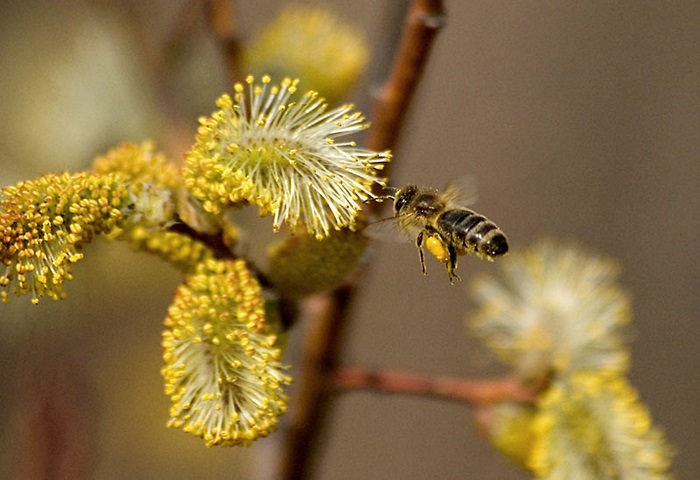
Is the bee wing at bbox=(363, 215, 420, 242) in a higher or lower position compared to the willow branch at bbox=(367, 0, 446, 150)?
lower

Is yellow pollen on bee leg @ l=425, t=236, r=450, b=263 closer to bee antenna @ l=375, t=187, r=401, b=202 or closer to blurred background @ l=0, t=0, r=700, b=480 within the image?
bee antenna @ l=375, t=187, r=401, b=202

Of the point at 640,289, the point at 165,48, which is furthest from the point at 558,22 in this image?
the point at 165,48

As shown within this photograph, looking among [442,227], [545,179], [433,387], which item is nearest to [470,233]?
[442,227]

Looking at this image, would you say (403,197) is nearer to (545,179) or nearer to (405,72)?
(405,72)

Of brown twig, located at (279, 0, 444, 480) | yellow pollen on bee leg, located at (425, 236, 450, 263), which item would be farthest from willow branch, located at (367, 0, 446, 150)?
yellow pollen on bee leg, located at (425, 236, 450, 263)

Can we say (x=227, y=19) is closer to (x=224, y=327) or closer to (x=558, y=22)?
(x=224, y=327)

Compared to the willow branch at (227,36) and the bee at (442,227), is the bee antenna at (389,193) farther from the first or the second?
the willow branch at (227,36)
